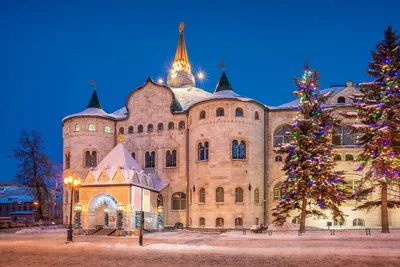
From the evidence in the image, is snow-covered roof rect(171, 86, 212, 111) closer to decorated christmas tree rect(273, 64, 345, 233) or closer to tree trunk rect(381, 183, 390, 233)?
decorated christmas tree rect(273, 64, 345, 233)

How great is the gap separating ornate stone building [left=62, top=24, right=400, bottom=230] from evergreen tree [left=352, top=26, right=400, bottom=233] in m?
9.49

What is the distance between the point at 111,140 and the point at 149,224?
1217 cm

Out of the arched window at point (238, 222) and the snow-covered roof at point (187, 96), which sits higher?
the snow-covered roof at point (187, 96)

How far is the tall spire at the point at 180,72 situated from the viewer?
181 feet

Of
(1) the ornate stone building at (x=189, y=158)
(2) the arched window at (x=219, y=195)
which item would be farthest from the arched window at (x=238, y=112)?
(2) the arched window at (x=219, y=195)

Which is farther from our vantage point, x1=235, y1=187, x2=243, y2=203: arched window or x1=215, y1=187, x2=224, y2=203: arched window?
x1=215, y1=187, x2=224, y2=203: arched window

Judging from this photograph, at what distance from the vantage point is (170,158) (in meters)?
40.7

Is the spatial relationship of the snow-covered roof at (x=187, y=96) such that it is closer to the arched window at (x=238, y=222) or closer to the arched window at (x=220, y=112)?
the arched window at (x=220, y=112)

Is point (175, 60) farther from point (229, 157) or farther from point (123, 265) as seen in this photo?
point (123, 265)

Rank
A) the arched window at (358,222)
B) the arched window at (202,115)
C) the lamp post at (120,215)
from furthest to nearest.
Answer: the arched window at (202,115), the arched window at (358,222), the lamp post at (120,215)

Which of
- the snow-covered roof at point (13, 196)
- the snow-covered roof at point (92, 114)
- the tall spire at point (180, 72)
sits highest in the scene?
the tall spire at point (180, 72)

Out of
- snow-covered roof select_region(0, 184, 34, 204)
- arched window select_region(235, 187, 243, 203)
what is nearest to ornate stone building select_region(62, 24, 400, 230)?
arched window select_region(235, 187, 243, 203)

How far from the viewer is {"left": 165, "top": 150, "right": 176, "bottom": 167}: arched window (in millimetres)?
40500

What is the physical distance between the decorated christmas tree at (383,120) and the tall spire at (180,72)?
1182 inches
